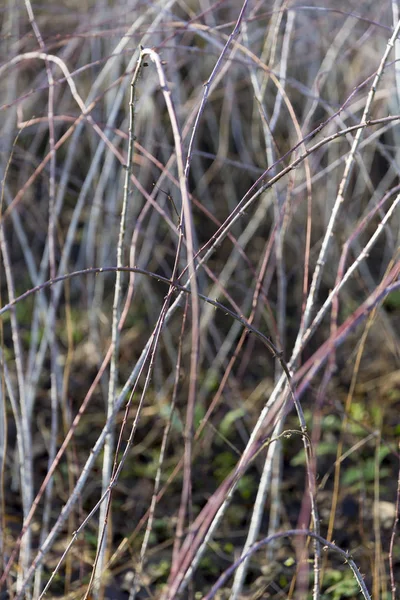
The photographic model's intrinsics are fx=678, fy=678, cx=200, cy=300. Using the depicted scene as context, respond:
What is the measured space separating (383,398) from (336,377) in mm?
236

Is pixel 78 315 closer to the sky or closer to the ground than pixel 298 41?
closer to the ground

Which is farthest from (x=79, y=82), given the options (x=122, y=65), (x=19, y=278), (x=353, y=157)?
(x=353, y=157)

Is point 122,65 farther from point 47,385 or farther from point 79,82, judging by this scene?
point 47,385

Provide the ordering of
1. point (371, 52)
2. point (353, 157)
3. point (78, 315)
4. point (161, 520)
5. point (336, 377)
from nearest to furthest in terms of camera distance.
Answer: point (353, 157), point (161, 520), point (371, 52), point (336, 377), point (78, 315)

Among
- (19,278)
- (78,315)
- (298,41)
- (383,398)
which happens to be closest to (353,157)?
(383,398)

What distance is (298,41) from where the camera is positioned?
2.47 metres

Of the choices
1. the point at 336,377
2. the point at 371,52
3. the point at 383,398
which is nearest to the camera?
the point at 371,52

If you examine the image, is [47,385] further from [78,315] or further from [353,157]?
[353,157]

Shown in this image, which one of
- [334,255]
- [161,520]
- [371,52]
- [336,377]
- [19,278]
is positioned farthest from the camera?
[19,278]

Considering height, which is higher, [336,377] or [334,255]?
[334,255]

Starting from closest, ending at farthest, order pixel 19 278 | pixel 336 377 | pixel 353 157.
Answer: pixel 353 157 < pixel 336 377 < pixel 19 278

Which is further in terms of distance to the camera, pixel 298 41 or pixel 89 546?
pixel 298 41

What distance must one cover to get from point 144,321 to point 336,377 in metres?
0.83

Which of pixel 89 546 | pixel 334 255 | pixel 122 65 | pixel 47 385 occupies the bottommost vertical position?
pixel 89 546
